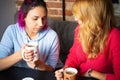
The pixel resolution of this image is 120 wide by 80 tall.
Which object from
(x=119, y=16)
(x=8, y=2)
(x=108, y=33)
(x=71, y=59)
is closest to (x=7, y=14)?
(x=8, y=2)

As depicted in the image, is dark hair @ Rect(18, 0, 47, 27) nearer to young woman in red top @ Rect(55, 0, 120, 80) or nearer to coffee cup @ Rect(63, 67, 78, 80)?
young woman in red top @ Rect(55, 0, 120, 80)

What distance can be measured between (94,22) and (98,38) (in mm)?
110

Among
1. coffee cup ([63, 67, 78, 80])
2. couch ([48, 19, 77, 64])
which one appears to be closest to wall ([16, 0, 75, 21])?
couch ([48, 19, 77, 64])

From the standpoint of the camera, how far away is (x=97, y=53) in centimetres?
153

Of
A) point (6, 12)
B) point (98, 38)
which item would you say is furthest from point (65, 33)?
point (6, 12)

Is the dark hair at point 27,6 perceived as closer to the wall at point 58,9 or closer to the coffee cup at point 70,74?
the coffee cup at point 70,74

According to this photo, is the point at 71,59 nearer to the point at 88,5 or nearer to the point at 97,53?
the point at 97,53

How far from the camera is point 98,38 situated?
1.51 m

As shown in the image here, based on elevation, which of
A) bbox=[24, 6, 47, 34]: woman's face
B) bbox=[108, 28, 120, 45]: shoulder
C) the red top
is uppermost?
bbox=[24, 6, 47, 34]: woman's face

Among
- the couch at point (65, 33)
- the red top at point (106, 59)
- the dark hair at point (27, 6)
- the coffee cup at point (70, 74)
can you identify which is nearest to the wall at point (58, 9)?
the couch at point (65, 33)

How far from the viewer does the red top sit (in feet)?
4.84

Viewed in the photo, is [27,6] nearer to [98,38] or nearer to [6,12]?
[98,38]

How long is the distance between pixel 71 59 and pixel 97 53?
0.69ft

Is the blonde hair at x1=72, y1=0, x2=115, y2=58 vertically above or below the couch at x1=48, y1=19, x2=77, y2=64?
above
